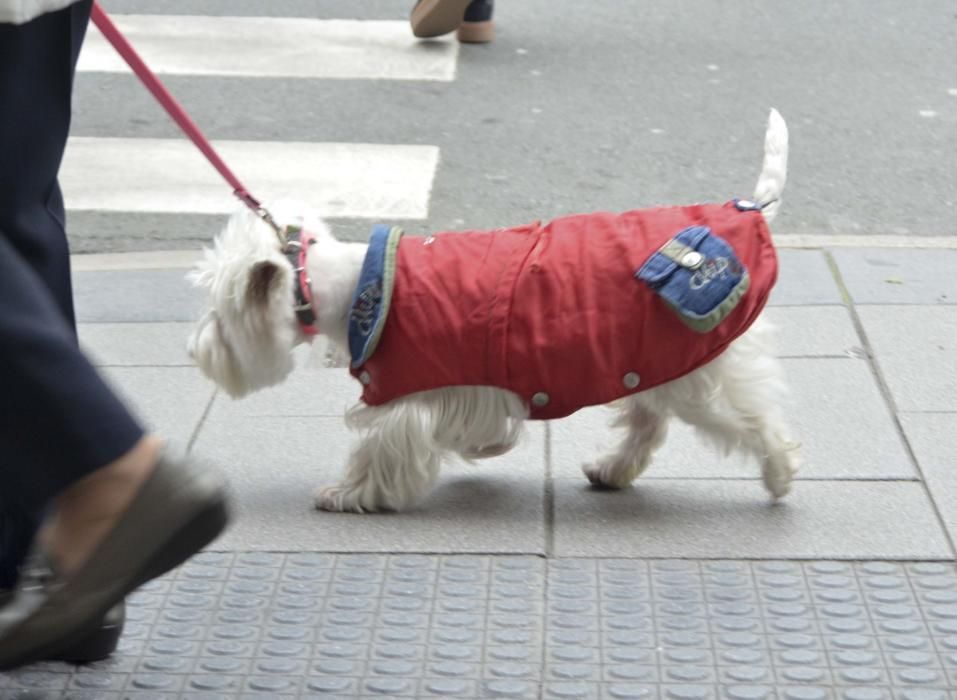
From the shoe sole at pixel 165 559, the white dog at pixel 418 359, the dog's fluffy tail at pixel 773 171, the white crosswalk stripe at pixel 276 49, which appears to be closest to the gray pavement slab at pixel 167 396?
the white dog at pixel 418 359

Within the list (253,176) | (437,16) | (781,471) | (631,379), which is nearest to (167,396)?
(631,379)

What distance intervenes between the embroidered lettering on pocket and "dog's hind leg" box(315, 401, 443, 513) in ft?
2.19

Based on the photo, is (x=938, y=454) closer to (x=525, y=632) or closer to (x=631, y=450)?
(x=631, y=450)

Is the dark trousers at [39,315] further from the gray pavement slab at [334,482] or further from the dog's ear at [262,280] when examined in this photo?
the gray pavement slab at [334,482]

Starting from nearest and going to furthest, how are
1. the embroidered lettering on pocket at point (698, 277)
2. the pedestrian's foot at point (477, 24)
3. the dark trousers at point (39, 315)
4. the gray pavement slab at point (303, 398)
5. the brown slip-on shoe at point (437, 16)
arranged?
the dark trousers at point (39, 315), the embroidered lettering on pocket at point (698, 277), the gray pavement slab at point (303, 398), the brown slip-on shoe at point (437, 16), the pedestrian's foot at point (477, 24)

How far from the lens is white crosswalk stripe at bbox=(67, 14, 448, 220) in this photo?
19.2 ft

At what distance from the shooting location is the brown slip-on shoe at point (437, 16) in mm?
7473

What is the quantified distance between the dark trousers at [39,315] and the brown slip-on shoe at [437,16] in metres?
4.90

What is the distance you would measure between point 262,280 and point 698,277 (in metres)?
1.02

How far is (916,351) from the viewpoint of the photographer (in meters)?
4.39

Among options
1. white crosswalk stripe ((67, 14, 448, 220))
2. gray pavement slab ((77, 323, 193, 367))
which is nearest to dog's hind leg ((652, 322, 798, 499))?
gray pavement slab ((77, 323, 193, 367))

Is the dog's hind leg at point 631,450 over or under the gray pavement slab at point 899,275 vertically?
over

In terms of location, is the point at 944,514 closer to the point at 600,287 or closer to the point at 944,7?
the point at 600,287

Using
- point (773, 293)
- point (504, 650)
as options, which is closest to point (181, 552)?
point (504, 650)
